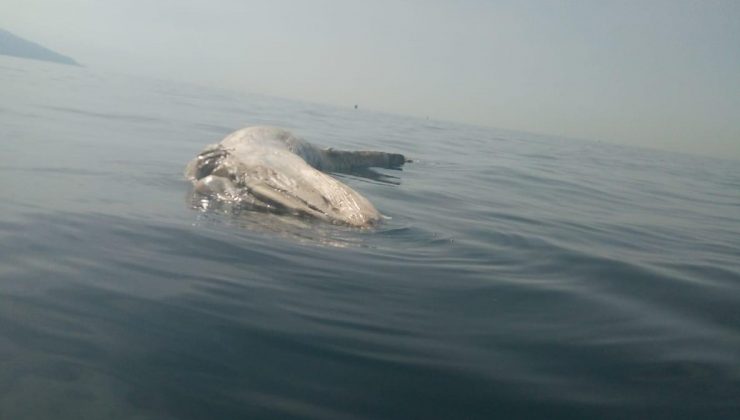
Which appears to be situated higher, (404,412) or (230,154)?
(230,154)

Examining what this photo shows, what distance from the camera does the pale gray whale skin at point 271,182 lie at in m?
5.71

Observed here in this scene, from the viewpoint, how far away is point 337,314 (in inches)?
128

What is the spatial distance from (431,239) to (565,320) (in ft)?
6.56

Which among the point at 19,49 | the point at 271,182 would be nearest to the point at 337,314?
the point at 271,182

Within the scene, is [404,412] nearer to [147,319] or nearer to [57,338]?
[147,319]

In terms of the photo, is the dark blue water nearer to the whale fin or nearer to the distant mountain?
the whale fin

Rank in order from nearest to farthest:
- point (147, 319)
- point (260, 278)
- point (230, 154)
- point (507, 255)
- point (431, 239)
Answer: point (147, 319) < point (260, 278) < point (507, 255) < point (431, 239) < point (230, 154)

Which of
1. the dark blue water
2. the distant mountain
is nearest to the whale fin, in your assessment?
the dark blue water

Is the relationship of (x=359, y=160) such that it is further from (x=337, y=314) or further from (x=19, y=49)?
(x=19, y=49)

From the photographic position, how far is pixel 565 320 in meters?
3.52

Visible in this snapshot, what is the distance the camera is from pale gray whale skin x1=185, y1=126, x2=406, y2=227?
18.7ft

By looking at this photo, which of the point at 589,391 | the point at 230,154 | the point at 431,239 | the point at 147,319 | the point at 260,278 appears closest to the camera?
the point at 589,391

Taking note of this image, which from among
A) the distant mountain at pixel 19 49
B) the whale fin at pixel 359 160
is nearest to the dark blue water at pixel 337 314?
the whale fin at pixel 359 160

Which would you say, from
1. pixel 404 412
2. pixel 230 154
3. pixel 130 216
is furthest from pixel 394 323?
pixel 230 154
